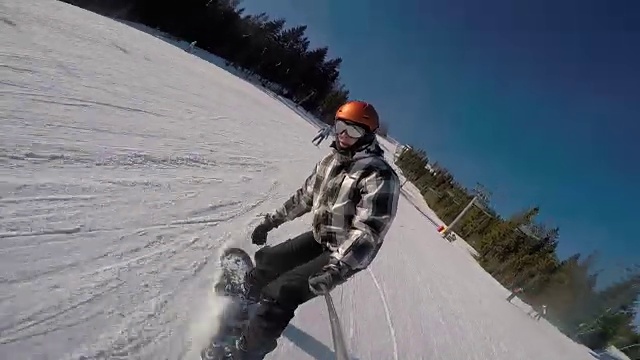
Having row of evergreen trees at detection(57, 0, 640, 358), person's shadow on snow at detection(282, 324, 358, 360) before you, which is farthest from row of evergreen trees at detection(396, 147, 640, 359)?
person's shadow on snow at detection(282, 324, 358, 360)

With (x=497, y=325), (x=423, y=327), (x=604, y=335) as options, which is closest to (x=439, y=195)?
(x=604, y=335)

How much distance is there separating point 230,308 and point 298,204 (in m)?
1.06

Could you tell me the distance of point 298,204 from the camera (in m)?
3.97

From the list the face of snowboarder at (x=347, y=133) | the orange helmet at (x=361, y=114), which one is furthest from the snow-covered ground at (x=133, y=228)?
the orange helmet at (x=361, y=114)

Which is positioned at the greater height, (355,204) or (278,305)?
(355,204)

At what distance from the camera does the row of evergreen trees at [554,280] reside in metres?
35.2

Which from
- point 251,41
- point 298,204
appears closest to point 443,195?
point 251,41

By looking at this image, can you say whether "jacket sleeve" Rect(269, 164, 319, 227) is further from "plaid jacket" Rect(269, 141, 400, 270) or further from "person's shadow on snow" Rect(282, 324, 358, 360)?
"person's shadow on snow" Rect(282, 324, 358, 360)

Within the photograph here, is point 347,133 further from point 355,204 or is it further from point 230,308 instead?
point 230,308

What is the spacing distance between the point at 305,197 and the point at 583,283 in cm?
4351

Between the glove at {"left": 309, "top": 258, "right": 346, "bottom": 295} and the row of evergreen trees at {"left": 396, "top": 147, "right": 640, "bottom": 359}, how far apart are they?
3377 cm

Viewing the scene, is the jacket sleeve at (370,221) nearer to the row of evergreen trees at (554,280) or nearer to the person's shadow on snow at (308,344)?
the person's shadow on snow at (308,344)

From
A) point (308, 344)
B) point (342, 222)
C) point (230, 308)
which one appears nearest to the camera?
point (342, 222)

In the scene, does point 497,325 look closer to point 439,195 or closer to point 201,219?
point 201,219
